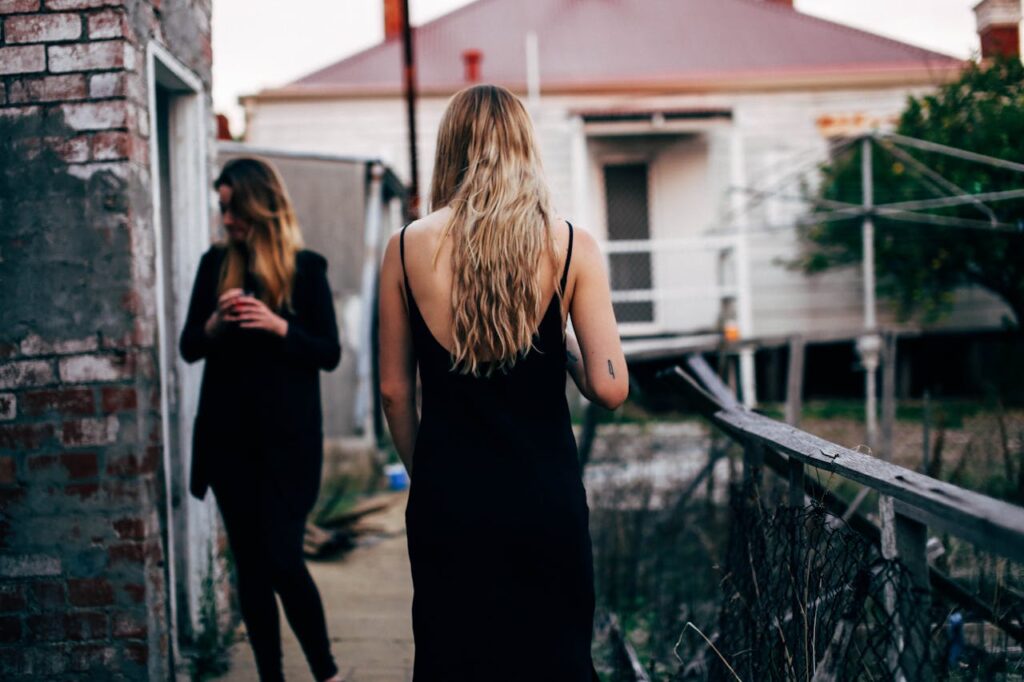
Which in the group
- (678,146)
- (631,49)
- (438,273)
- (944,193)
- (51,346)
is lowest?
(51,346)

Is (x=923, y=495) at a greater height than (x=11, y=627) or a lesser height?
greater

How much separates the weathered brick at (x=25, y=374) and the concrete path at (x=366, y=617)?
1.30m

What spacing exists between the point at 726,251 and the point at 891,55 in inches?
177

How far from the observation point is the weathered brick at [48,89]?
297cm

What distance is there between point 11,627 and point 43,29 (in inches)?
72.8

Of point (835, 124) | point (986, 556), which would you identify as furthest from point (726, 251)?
point (986, 556)

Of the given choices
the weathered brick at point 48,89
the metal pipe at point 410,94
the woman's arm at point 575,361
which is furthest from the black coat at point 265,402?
the metal pipe at point 410,94

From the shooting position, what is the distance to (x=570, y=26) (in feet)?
48.1

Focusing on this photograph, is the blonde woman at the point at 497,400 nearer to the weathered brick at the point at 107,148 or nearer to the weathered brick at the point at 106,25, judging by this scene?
the weathered brick at the point at 107,148

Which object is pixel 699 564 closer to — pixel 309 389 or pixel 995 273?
pixel 309 389

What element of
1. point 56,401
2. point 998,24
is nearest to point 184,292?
point 56,401

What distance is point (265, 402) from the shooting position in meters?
3.03

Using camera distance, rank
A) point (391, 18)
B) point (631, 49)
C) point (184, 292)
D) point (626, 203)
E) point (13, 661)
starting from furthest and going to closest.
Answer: point (391, 18) → point (631, 49) → point (626, 203) → point (184, 292) → point (13, 661)

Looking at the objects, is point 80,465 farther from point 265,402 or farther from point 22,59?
point 22,59
